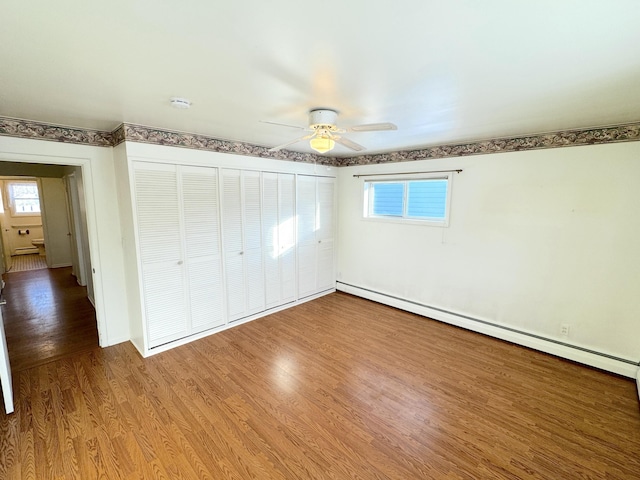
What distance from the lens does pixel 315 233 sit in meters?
4.62

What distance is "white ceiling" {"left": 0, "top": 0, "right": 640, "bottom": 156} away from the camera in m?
1.06

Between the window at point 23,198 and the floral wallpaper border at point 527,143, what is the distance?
980 cm

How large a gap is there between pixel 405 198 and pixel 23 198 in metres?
10.3

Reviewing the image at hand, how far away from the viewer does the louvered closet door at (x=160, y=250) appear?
2.82 m

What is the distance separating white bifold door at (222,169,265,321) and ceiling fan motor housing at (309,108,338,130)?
5.44 feet

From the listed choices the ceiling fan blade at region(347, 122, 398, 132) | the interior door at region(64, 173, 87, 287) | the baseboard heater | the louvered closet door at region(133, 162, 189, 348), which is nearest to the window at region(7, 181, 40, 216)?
the baseboard heater

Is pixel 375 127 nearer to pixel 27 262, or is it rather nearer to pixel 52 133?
pixel 52 133

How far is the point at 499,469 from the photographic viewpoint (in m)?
1.76

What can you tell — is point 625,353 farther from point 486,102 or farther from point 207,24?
point 207,24

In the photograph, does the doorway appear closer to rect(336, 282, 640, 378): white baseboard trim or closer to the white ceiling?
the white ceiling

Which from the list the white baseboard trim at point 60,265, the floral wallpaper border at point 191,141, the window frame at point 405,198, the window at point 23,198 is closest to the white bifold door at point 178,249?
the floral wallpaper border at point 191,141

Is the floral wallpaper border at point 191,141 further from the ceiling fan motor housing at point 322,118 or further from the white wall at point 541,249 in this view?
the white wall at point 541,249

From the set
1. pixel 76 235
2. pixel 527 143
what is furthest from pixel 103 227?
pixel 527 143

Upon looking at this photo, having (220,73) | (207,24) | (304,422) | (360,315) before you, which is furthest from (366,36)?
(360,315)
